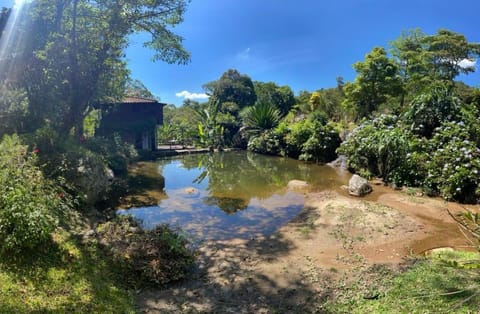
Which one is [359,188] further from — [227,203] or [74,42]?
[74,42]

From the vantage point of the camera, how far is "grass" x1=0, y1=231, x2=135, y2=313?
3305 millimetres

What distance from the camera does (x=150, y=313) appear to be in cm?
369

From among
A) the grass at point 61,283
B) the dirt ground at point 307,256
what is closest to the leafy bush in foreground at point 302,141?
the dirt ground at point 307,256

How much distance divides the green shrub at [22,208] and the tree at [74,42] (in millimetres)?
5580

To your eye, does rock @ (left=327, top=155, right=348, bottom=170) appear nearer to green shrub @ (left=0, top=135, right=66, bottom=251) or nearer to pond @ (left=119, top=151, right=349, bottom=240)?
pond @ (left=119, top=151, right=349, bottom=240)

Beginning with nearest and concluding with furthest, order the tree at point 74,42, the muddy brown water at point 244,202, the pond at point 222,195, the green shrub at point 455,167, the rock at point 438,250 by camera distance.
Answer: the rock at point 438,250, the muddy brown water at point 244,202, the pond at point 222,195, the green shrub at point 455,167, the tree at point 74,42

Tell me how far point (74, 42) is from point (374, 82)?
18667 mm

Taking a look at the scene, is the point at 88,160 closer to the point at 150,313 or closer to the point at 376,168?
the point at 150,313

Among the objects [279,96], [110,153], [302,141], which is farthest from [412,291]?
[279,96]

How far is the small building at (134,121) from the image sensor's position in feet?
66.9

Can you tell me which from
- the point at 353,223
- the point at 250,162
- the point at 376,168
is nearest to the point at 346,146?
the point at 376,168

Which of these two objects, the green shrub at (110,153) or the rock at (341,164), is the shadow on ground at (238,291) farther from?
the rock at (341,164)

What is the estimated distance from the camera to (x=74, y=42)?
30.1 ft

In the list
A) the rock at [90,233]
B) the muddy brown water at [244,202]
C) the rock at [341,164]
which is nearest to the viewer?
the rock at [90,233]
